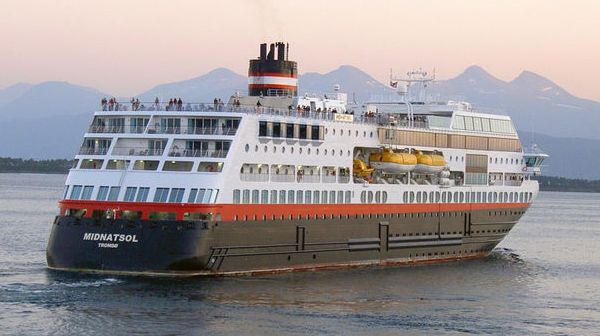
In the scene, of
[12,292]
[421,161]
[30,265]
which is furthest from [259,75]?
[12,292]

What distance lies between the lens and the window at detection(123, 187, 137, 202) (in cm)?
5092

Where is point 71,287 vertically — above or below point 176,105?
below

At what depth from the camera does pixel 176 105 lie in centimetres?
5347

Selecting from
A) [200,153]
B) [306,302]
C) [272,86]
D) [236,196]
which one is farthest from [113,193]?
[272,86]

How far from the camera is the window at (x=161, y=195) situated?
1987 inches

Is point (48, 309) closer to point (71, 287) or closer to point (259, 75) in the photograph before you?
point (71, 287)

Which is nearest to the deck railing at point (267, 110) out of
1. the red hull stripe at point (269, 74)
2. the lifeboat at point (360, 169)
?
the lifeboat at point (360, 169)

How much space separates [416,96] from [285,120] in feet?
68.7

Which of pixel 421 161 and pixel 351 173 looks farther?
pixel 421 161

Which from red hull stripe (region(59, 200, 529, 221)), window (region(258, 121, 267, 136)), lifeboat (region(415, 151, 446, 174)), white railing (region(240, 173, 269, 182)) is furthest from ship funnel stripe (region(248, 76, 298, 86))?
white railing (region(240, 173, 269, 182))

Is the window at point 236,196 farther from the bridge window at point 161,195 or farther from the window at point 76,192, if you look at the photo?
the window at point 76,192

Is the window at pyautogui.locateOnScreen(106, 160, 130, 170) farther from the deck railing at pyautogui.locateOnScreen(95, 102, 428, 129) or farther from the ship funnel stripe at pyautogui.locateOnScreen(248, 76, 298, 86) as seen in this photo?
the ship funnel stripe at pyautogui.locateOnScreen(248, 76, 298, 86)

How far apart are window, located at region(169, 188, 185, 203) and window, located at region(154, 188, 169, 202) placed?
228mm

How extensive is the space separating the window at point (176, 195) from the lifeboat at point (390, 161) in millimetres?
14508
